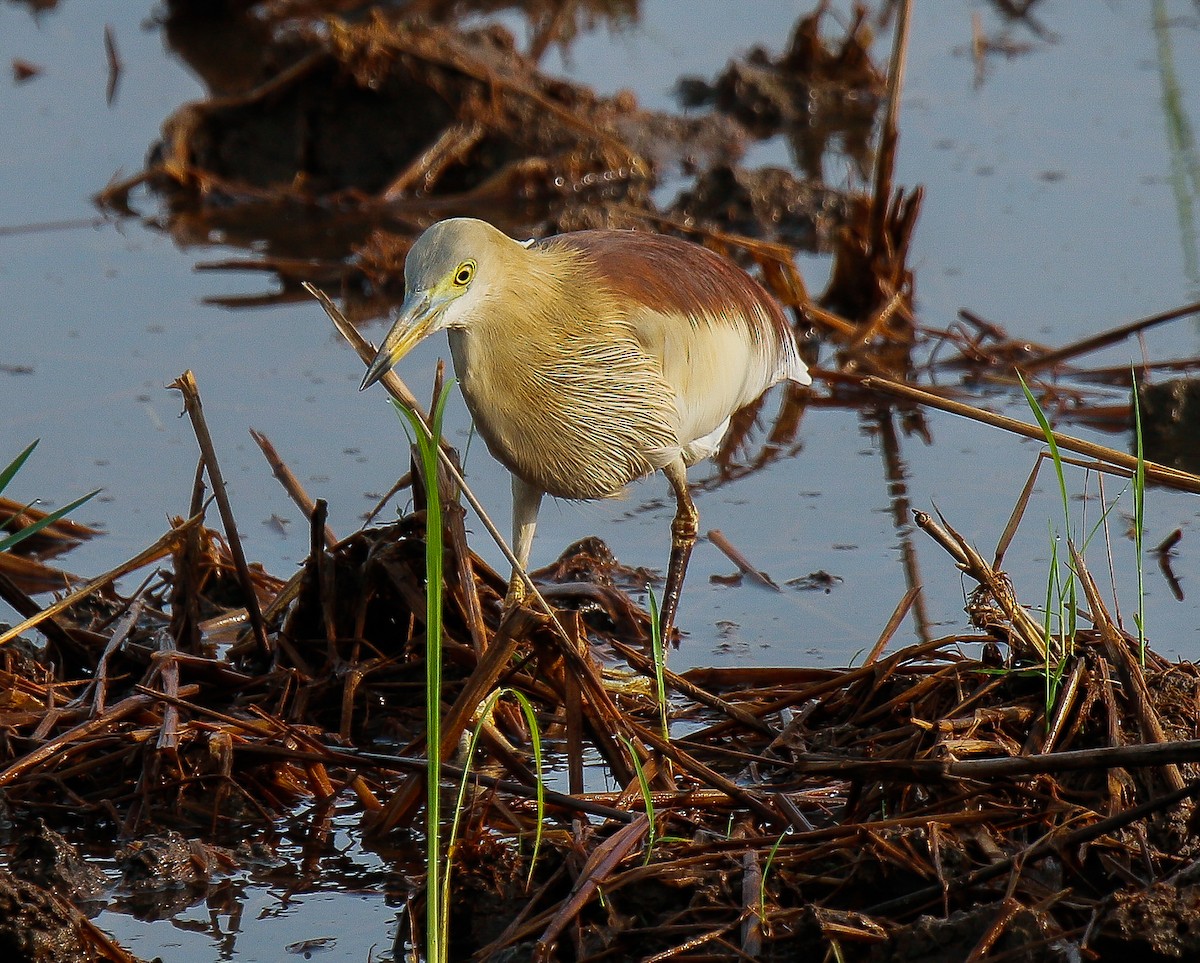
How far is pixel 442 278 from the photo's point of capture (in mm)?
4027

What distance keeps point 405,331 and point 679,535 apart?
4.64ft

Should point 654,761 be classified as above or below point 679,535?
below

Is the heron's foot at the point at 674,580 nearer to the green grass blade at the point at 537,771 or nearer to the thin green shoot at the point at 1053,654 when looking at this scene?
the thin green shoot at the point at 1053,654

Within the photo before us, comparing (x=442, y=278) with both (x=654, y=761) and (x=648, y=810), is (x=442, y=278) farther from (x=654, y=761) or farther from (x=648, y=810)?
(x=648, y=810)

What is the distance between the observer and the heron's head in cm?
394

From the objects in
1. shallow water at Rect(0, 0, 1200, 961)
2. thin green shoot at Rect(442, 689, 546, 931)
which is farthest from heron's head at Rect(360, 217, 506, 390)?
shallow water at Rect(0, 0, 1200, 961)

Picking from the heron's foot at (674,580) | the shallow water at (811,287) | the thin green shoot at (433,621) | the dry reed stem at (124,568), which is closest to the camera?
the thin green shoot at (433,621)

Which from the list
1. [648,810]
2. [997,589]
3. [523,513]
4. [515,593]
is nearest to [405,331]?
[515,593]

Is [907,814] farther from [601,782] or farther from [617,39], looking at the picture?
[617,39]

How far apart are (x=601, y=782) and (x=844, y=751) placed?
2.01 ft

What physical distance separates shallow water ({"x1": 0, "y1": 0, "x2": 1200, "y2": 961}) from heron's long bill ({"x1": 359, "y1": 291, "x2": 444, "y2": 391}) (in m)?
1.12

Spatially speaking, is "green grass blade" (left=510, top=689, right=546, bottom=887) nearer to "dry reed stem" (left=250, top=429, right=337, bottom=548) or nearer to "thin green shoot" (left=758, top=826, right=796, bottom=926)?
"thin green shoot" (left=758, top=826, right=796, bottom=926)

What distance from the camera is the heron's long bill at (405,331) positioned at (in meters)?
3.77

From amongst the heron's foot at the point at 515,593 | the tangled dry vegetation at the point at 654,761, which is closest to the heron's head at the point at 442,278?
the tangled dry vegetation at the point at 654,761
